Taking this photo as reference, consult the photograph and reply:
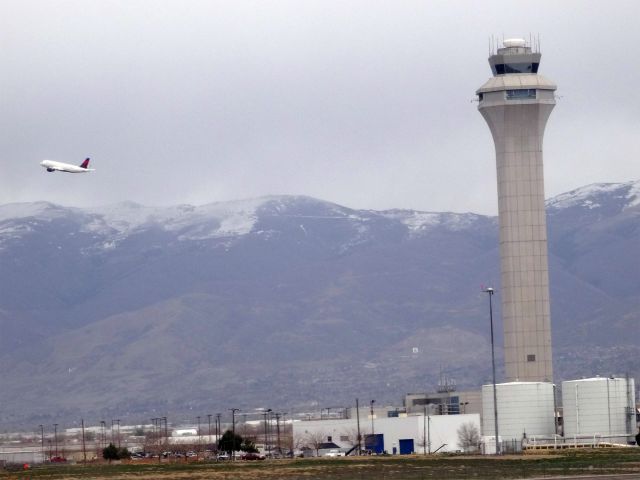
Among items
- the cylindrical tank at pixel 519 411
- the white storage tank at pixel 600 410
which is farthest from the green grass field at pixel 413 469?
the cylindrical tank at pixel 519 411

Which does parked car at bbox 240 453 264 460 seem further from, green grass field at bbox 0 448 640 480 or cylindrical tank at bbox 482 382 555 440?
green grass field at bbox 0 448 640 480

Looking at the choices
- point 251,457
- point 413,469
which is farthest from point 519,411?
point 413,469

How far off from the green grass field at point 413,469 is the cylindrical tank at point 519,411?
1306 inches

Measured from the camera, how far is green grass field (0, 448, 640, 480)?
116000 mm

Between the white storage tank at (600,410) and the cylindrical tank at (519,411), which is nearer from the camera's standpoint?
the white storage tank at (600,410)

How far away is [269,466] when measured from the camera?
143 meters

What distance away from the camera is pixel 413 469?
419 feet

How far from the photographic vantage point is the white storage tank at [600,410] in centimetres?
18362

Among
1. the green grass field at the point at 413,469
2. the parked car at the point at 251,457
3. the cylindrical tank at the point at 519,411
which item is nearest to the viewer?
the green grass field at the point at 413,469

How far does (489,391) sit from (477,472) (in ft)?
231

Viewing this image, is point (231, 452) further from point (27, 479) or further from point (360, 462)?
point (27, 479)

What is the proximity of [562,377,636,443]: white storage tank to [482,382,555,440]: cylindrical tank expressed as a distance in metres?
3.12

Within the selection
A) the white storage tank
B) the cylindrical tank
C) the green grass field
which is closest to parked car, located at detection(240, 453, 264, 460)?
the cylindrical tank

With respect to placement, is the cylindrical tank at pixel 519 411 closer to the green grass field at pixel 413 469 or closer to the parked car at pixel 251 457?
the parked car at pixel 251 457
